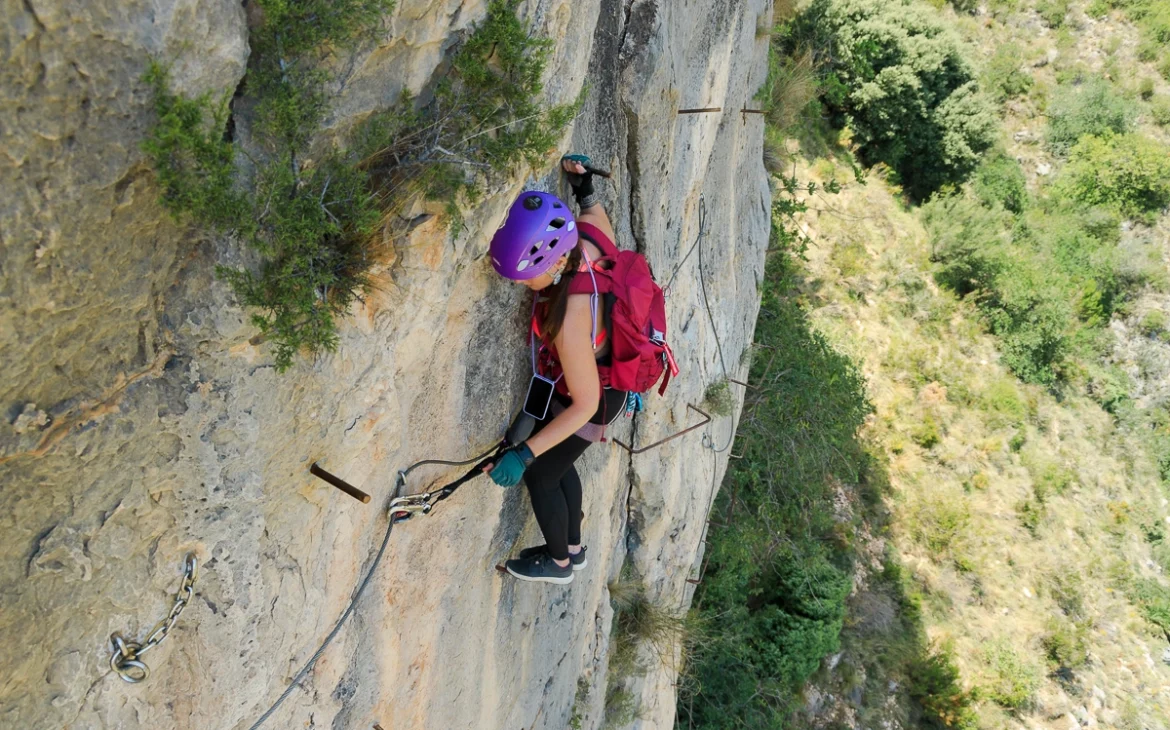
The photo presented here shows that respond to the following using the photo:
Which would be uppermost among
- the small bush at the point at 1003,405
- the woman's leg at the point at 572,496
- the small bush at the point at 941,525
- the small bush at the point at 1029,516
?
the woman's leg at the point at 572,496

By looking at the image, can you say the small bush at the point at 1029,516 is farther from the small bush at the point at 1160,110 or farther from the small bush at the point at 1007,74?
the small bush at the point at 1160,110

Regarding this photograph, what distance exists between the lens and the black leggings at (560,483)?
364cm

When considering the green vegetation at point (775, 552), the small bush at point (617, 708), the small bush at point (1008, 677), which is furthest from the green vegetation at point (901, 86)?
the small bush at point (617, 708)

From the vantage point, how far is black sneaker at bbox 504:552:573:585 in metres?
3.83

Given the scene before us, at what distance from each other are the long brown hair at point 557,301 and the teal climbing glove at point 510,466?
0.50 metres

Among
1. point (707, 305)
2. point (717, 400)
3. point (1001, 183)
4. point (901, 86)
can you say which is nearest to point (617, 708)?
point (717, 400)

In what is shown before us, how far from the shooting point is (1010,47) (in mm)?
17438

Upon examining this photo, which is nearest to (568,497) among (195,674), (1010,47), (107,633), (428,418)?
(428,418)

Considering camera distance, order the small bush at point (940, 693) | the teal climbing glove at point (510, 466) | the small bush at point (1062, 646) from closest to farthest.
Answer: the teal climbing glove at point (510, 466) < the small bush at point (940, 693) < the small bush at point (1062, 646)

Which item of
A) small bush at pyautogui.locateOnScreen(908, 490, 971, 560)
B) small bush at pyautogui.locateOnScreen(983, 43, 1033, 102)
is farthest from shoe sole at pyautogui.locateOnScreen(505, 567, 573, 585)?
small bush at pyautogui.locateOnScreen(983, 43, 1033, 102)

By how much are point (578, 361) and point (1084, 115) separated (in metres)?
18.5

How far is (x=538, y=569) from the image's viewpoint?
12.7 feet

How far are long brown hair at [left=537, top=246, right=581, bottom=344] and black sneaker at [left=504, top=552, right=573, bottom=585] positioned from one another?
48.4 inches

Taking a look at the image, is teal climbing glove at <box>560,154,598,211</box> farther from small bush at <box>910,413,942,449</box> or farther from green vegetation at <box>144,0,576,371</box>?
small bush at <box>910,413,942,449</box>
